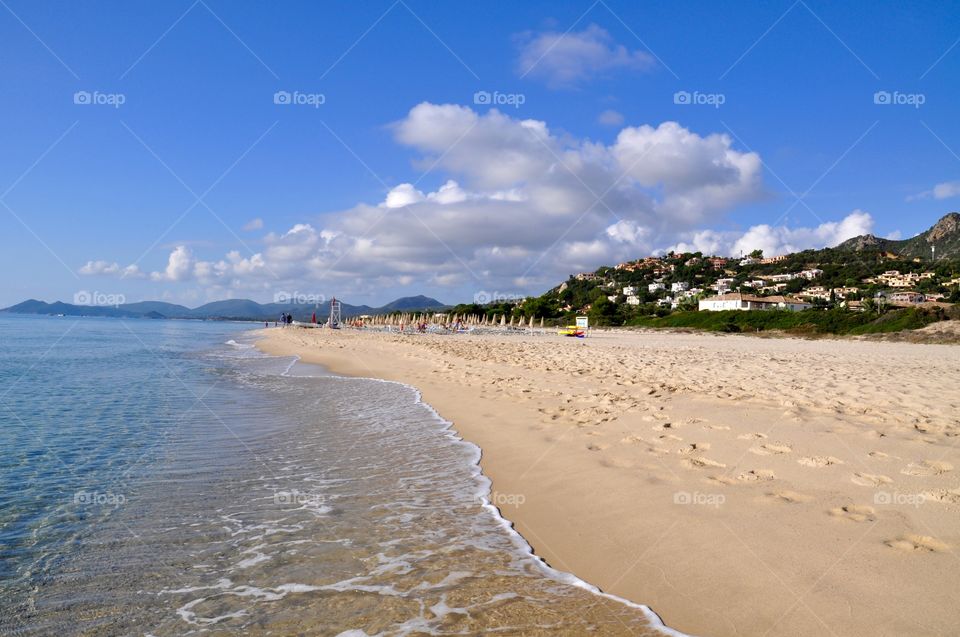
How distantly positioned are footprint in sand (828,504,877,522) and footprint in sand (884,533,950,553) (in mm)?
347

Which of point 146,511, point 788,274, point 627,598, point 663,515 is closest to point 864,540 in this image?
point 663,515

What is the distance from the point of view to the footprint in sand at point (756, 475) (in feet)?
17.8

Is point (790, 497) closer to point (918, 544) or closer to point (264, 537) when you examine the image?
point (918, 544)

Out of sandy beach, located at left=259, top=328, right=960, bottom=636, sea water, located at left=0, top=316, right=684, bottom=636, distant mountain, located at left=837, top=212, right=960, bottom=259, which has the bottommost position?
sea water, located at left=0, top=316, right=684, bottom=636

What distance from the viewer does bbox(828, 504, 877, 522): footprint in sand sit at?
436 centimetres

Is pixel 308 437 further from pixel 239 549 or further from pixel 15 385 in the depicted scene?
pixel 15 385

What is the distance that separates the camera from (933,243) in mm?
137875

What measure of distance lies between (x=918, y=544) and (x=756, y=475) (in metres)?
1.66

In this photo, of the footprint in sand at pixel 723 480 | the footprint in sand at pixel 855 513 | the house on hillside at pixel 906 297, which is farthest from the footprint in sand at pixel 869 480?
the house on hillside at pixel 906 297

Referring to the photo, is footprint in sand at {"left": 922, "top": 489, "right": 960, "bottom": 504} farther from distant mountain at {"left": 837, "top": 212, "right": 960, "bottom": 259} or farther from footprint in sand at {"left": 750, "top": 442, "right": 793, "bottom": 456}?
distant mountain at {"left": 837, "top": 212, "right": 960, "bottom": 259}

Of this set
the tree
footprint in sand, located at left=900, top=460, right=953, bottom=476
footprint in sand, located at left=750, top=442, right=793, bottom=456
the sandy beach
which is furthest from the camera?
the tree

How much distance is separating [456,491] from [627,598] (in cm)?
279

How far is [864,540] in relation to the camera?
158 inches

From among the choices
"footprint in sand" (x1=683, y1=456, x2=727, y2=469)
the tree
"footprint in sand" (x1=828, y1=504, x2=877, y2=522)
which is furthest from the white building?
"footprint in sand" (x1=828, y1=504, x2=877, y2=522)
